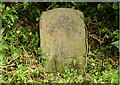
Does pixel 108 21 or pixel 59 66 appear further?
pixel 108 21

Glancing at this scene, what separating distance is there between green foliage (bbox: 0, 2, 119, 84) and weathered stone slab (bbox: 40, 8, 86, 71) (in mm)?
124

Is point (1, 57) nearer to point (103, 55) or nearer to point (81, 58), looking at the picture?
point (81, 58)

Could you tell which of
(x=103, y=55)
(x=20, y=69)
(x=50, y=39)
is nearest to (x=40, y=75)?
(x=20, y=69)

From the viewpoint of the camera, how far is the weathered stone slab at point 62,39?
8.54ft

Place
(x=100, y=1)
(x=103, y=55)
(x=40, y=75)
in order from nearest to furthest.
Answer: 1. (x=40, y=75)
2. (x=103, y=55)
3. (x=100, y=1)

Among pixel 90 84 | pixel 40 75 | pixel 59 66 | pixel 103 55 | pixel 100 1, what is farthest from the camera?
pixel 100 1

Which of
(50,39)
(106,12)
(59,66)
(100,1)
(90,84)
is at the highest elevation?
(100,1)

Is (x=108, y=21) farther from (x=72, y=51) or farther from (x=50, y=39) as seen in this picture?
(x=50, y=39)

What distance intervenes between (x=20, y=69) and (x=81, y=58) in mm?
1098

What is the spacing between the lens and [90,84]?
84.9 inches

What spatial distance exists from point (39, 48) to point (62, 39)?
1.53ft

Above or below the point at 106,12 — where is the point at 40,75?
below

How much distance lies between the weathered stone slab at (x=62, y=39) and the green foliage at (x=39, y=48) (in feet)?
0.41

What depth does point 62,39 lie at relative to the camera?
263 centimetres
